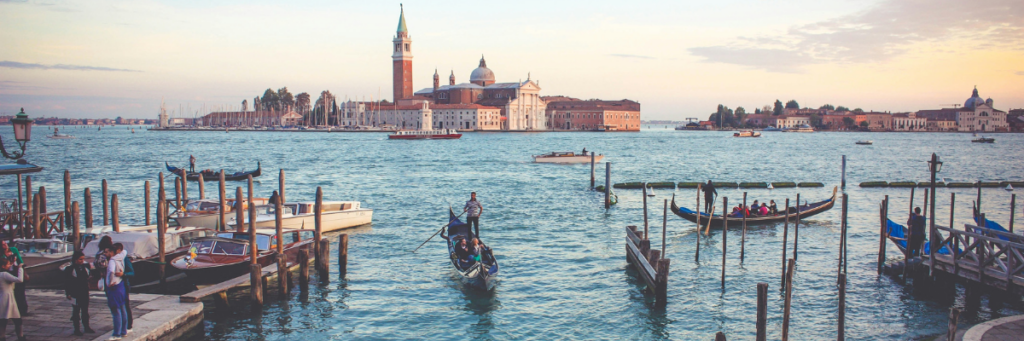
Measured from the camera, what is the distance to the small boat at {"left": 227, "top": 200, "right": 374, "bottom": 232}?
48.2ft

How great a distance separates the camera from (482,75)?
11475 cm

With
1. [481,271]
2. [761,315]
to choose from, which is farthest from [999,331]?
[481,271]

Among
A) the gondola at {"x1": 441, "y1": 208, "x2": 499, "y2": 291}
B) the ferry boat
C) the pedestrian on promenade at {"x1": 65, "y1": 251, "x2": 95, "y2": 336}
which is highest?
the ferry boat

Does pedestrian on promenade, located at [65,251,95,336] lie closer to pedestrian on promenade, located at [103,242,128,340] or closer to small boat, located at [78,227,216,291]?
pedestrian on promenade, located at [103,242,128,340]

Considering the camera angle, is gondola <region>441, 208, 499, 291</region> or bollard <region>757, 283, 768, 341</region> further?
gondola <region>441, 208, 499, 291</region>

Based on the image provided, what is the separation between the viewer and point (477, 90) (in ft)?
362

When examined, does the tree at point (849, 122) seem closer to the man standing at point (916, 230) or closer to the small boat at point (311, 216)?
the small boat at point (311, 216)

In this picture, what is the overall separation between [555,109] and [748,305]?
110046mm

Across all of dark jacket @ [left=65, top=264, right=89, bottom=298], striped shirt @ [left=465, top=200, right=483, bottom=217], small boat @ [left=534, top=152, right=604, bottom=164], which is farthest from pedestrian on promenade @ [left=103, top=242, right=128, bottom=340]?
small boat @ [left=534, top=152, right=604, bottom=164]

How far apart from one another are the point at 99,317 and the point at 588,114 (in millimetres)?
110738

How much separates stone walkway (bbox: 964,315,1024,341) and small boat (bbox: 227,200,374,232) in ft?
39.2

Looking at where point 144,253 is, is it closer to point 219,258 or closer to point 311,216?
point 219,258

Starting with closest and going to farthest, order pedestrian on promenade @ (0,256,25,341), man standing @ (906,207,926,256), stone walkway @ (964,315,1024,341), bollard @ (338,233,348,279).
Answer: pedestrian on promenade @ (0,256,25,341) < stone walkway @ (964,315,1024,341) < man standing @ (906,207,926,256) < bollard @ (338,233,348,279)

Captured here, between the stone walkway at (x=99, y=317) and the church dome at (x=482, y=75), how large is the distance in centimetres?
10737
